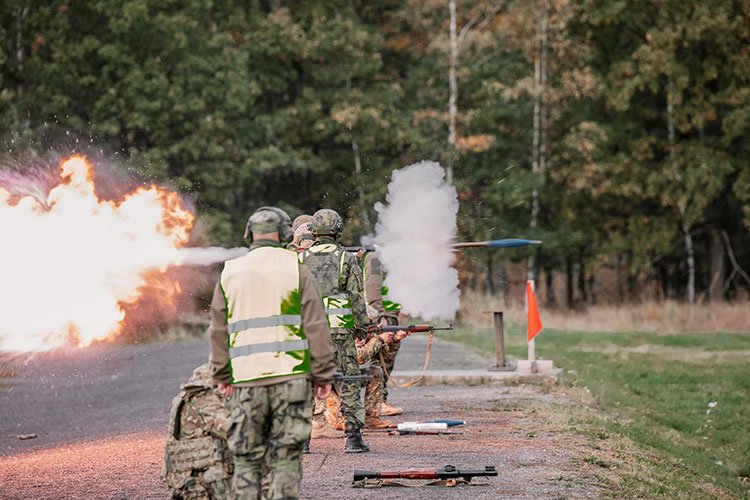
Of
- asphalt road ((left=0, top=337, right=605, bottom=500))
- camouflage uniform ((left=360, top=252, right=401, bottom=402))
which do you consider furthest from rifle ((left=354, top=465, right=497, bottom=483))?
camouflage uniform ((left=360, top=252, right=401, bottom=402))

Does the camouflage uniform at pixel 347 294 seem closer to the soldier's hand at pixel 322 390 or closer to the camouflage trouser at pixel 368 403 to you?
the camouflage trouser at pixel 368 403

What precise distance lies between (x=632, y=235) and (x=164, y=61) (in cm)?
1751

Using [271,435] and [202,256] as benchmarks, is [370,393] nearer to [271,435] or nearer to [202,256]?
[202,256]

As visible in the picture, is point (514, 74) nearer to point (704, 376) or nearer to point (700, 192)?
point (700, 192)

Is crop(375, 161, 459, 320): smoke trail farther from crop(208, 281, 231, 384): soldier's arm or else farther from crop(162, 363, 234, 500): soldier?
crop(208, 281, 231, 384): soldier's arm

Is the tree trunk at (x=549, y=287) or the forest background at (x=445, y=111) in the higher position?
the forest background at (x=445, y=111)

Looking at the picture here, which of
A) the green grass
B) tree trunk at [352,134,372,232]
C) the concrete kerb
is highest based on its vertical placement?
tree trunk at [352,134,372,232]

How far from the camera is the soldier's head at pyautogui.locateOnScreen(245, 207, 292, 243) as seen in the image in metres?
8.88

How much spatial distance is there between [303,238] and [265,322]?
5.78 meters

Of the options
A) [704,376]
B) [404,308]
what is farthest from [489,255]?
[404,308]

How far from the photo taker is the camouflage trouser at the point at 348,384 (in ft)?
42.9

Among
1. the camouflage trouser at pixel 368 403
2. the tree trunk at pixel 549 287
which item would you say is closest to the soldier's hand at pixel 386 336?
the camouflage trouser at pixel 368 403

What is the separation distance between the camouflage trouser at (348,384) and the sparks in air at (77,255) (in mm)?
1878

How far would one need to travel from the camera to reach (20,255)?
13.9 metres
